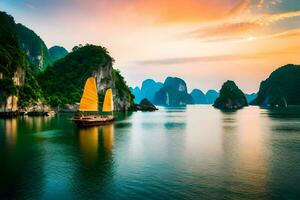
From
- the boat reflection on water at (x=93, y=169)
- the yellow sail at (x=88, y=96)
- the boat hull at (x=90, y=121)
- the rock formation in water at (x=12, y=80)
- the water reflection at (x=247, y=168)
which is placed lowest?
the water reflection at (x=247, y=168)

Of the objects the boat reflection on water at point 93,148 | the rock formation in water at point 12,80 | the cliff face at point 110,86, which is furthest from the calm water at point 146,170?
the cliff face at point 110,86

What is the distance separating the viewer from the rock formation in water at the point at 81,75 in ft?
520

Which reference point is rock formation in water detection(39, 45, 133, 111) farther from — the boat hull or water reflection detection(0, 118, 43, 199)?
water reflection detection(0, 118, 43, 199)

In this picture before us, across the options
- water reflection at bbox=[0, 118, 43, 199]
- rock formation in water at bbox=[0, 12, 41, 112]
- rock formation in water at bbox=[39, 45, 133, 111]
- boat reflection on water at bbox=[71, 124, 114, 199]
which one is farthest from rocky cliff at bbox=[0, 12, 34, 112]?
boat reflection on water at bbox=[71, 124, 114, 199]

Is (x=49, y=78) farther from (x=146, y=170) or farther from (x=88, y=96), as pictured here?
(x=146, y=170)

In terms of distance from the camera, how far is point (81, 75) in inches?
6718

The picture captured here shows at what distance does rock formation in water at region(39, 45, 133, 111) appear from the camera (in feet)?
520

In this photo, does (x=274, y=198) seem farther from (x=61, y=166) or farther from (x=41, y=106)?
(x=41, y=106)

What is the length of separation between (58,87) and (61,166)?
136294 millimetres

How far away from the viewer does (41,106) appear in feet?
405

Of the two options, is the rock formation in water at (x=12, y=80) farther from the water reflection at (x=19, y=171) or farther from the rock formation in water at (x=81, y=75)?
the water reflection at (x=19, y=171)

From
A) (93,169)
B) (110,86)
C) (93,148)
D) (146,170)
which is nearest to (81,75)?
(110,86)

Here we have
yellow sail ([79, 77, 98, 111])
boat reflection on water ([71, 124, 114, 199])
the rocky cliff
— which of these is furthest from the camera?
the rocky cliff

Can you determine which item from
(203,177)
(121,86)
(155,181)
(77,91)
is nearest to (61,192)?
(155,181)
